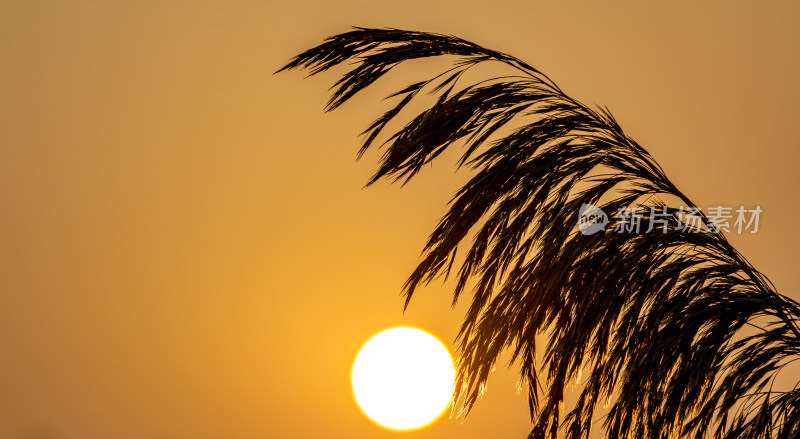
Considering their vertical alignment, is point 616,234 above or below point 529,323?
above

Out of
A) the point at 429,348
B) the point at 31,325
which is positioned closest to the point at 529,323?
the point at 429,348

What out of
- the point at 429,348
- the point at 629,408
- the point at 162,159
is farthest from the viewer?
the point at 429,348

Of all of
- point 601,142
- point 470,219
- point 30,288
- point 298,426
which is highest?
point 601,142

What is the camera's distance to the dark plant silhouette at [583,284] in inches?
37.5

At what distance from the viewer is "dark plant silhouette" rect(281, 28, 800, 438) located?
0.95m

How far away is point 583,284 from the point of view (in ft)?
3.33

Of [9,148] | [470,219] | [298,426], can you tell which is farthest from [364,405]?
[470,219]

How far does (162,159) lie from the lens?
4.41 m

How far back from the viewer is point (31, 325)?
4.52 meters

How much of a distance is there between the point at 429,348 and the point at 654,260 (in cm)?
383

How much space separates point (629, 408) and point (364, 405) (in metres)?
4.01

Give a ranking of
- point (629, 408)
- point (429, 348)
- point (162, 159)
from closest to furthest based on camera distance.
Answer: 1. point (629, 408)
2. point (162, 159)
3. point (429, 348)

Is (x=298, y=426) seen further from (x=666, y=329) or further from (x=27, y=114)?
(x=666, y=329)

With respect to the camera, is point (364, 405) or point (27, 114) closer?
point (27, 114)
